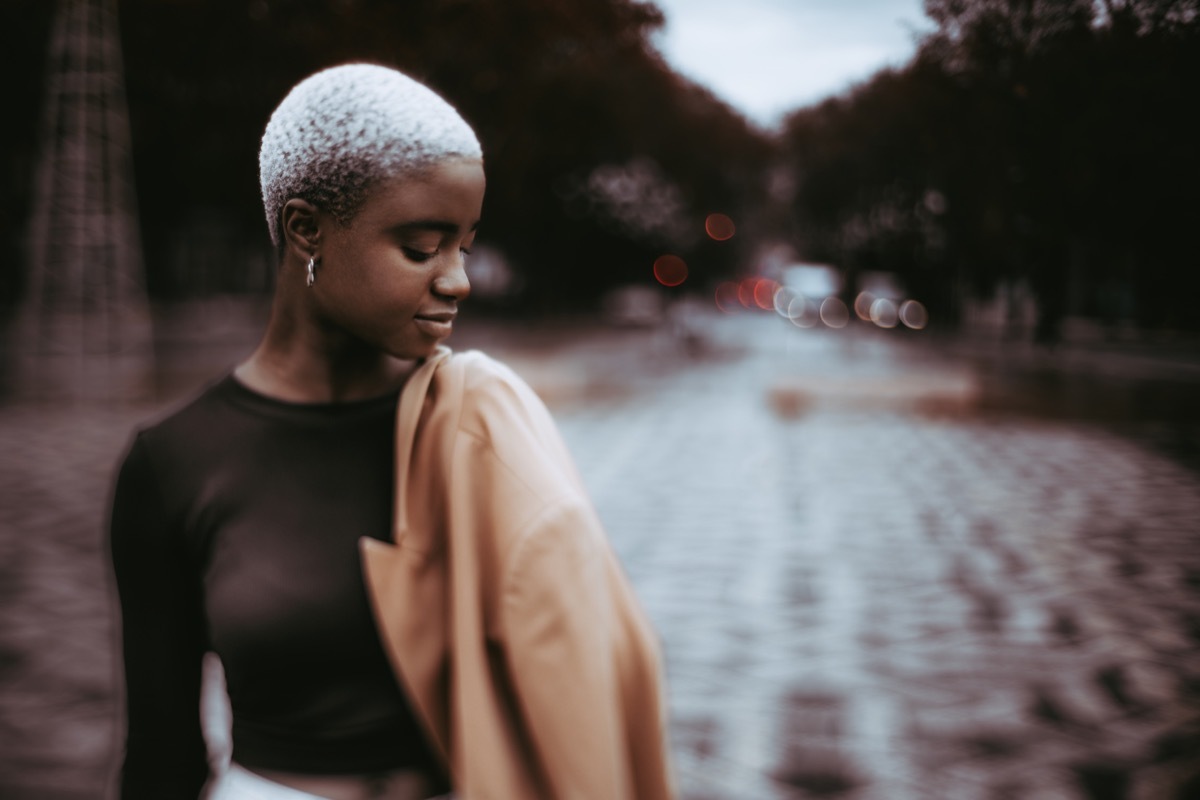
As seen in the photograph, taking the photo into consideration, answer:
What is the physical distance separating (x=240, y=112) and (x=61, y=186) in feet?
9.40

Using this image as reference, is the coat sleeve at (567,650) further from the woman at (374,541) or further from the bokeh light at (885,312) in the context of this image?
the bokeh light at (885,312)

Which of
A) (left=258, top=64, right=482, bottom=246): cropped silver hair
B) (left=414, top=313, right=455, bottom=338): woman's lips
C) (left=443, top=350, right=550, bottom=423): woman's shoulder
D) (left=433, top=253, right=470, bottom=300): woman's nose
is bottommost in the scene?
(left=443, top=350, right=550, bottom=423): woman's shoulder

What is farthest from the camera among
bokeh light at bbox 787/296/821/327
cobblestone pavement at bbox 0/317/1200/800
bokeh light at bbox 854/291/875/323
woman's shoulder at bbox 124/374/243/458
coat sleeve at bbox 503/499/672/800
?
bokeh light at bbox 854/291/875/323

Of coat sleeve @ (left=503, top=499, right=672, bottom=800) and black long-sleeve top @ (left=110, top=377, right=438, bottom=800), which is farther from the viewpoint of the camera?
black long-sleeve top @ (left=110, top=377, right=438, bottom=800)

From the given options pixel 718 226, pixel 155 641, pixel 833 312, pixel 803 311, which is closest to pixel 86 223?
pixel 155 641

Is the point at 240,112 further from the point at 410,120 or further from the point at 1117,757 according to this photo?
the point at 410,120

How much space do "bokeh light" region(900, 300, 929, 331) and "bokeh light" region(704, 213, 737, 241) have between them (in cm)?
1283

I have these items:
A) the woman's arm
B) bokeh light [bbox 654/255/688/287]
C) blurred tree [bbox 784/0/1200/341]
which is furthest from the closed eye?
bokeh light [bbox 654/255/688/287]

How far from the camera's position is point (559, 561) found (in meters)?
1.20

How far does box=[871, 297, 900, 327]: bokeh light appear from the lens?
4191 centimetres

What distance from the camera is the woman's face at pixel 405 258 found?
132 cm

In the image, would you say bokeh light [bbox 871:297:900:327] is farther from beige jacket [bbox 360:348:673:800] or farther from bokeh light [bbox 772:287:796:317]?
beige jacket [bbox 360:348:673:800]

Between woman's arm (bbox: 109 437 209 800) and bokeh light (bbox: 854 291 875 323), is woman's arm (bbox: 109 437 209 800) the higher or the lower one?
the higher one

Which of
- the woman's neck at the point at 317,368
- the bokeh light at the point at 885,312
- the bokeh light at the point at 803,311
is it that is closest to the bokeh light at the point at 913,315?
the bokeh light at the point at 885,312
